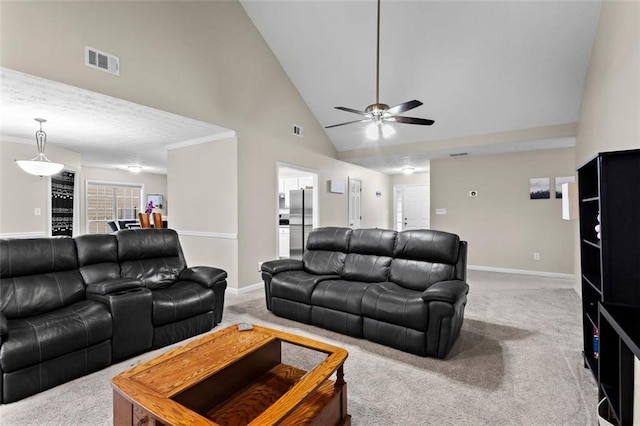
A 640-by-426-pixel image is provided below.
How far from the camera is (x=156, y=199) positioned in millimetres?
9562

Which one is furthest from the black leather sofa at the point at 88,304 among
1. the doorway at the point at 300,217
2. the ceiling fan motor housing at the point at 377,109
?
the doorway at the point at 300,217

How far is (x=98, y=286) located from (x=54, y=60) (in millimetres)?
2009

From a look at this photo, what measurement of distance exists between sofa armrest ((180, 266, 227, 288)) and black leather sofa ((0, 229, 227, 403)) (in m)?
0.01

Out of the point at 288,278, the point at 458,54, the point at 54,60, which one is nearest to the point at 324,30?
the point at 458,54

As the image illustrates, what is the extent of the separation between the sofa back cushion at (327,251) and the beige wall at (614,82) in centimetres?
269

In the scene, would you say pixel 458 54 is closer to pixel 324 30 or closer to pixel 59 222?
pixel 324 30

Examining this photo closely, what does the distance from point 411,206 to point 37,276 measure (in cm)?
867

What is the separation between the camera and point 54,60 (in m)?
2.77

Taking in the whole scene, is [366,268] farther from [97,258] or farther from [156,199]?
[156,199]

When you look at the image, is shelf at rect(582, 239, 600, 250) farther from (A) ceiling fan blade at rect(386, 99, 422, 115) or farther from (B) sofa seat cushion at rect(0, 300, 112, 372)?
(B) sofa seat cushion at rect(0, 300, 112, 372)

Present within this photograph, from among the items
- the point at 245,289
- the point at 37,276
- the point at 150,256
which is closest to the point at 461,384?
the point at 150,256

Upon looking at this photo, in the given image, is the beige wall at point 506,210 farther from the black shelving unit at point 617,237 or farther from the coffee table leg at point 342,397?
the coffee table leg at point 342,397

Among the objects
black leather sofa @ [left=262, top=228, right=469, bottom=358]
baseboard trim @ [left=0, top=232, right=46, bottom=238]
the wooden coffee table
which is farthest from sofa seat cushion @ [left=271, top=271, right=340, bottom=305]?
baseboard trim @ [left=0, top=232, right=46, bottom=238]

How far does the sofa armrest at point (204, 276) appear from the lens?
323cm
